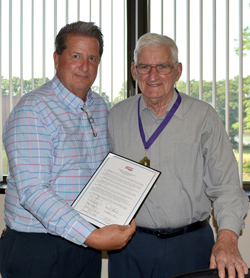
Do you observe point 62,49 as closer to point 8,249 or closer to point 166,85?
point 166,85

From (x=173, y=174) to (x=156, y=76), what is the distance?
1.72 feet

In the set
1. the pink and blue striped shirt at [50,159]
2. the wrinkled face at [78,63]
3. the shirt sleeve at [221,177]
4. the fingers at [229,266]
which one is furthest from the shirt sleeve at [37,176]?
the shirt sleeve at [221,177]

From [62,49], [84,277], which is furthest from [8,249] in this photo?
[62,49]

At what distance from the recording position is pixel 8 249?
177 centimetres

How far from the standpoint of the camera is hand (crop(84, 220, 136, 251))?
5.03 feet

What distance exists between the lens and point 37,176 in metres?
1.61

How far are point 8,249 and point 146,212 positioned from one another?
0.71m

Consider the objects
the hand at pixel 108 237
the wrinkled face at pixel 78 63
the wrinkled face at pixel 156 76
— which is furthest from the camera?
the wrinkled face at pixel 156 76

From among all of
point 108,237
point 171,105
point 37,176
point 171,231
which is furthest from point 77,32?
point 171,231

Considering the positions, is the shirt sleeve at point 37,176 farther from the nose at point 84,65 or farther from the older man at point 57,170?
the nose at point 84,65

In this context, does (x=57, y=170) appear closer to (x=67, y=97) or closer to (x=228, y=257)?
(x=67, y=97)

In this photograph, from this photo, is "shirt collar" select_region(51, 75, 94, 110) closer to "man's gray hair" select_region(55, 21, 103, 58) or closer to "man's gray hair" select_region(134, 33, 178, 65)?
"man's gray hair" select_region(55, 21, 103, 58)

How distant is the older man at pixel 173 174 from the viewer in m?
1.87

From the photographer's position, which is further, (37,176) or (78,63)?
(78,63)
